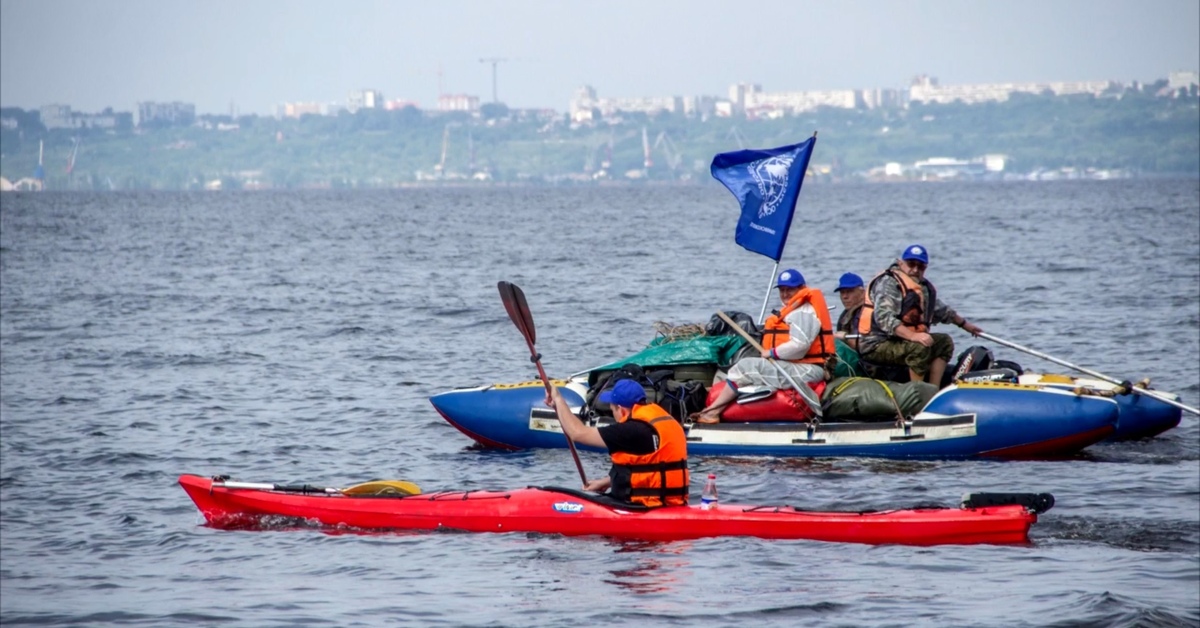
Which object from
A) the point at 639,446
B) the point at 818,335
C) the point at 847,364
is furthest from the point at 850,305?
the point at 639,446

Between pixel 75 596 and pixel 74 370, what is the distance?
14132 millimetres

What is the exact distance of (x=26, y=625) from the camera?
36.7 feet

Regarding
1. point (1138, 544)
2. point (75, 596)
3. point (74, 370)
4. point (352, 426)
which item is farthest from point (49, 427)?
point (1138, 544)

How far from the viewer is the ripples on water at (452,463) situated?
36.8ft

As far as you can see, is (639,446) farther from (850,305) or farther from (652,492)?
(850,305)

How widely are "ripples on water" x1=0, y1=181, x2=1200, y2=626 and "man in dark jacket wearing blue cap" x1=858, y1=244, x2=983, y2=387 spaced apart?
1.30 m

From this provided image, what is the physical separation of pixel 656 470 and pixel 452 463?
16.3 ft

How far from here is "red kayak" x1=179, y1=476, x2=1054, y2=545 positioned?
12.3m

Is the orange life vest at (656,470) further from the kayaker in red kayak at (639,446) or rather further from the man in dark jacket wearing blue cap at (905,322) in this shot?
the man in dark jacket wearing blue cap at (905,322)

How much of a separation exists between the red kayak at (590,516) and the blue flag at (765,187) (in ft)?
22.1

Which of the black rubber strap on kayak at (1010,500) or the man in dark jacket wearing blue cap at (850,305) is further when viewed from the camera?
the man in dark jacket wearing blue cap at (850,305)

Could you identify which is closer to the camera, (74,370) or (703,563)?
(703,563)

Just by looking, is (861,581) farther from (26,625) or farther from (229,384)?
(229,384)

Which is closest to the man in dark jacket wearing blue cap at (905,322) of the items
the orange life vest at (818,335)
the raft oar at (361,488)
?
the orange life vest at (818,335)
